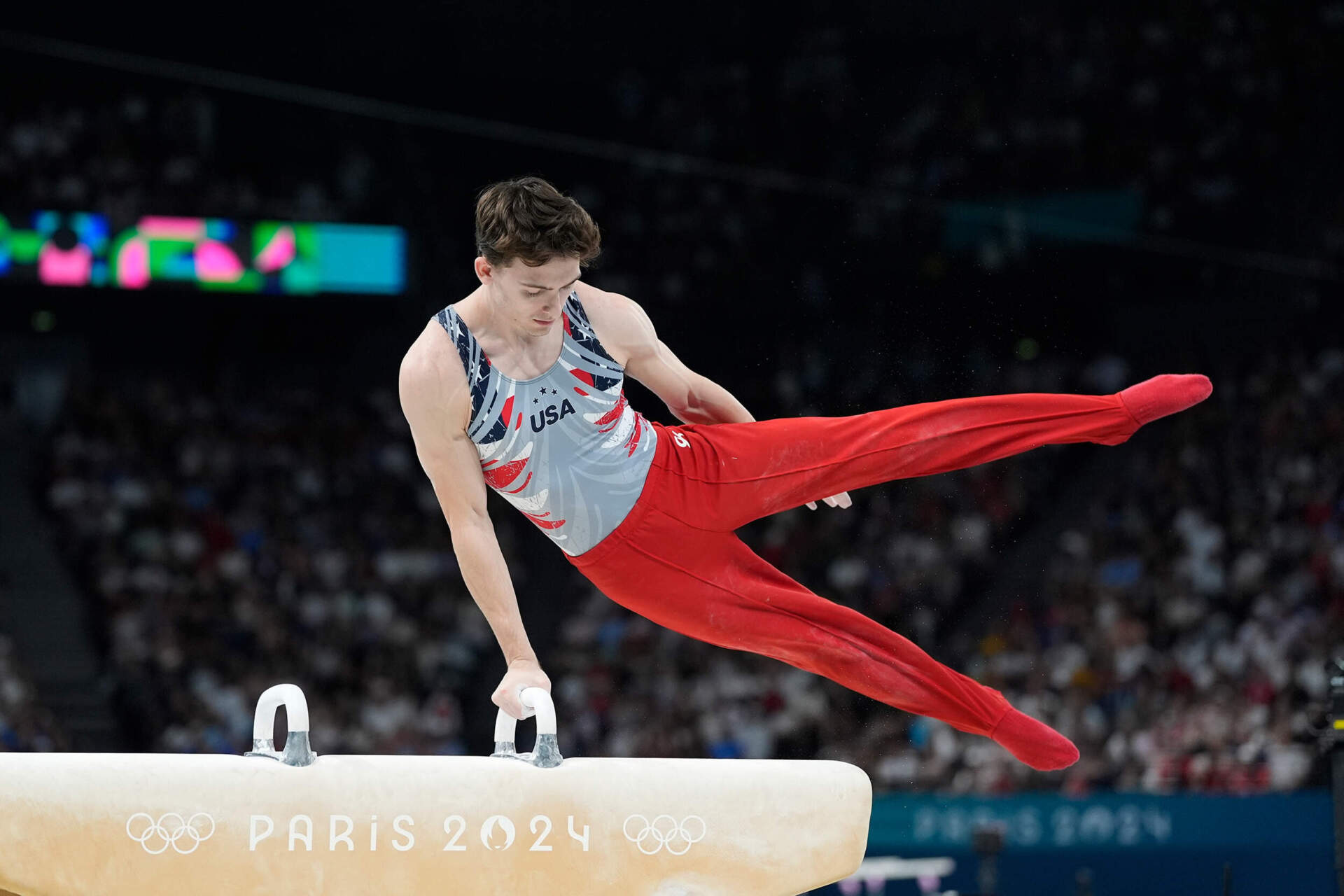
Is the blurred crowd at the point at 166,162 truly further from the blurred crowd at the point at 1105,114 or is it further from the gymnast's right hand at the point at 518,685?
the gymnast's right hand at the point at 518,685

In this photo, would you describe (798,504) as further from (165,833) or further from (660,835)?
(165,833)

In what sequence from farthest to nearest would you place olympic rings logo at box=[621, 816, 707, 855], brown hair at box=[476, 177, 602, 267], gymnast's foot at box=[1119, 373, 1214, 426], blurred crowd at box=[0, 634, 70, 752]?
blurred crowd at box=[0, 634, 70, 752] < gymnast's foot at box=[1119, 373, 1214, 426] < brown hair at box=[476, 177, 602, 267] < olympic rings logo at box=[621, 816, 707, 855]

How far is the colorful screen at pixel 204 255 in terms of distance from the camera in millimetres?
12172

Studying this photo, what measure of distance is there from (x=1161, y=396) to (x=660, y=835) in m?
1.68

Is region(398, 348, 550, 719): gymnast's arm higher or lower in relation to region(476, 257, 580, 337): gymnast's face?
lower

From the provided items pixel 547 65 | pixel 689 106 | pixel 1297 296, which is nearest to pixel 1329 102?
pixel 1297 296

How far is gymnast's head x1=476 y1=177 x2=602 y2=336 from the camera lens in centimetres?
327

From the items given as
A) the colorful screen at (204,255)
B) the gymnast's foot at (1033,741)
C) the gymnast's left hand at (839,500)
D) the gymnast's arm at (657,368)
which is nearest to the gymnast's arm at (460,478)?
the gymnast's arm at (657,368)

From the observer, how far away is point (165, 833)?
2.92m

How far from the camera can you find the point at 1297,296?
12.1 m

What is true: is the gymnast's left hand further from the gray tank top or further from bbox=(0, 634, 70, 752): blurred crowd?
bbox=(0, 634, 70, 752): blurred crowd

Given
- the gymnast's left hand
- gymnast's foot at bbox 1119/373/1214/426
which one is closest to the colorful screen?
the gymnast's left hand

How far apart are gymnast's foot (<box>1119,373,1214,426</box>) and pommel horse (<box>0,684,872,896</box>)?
123 cm

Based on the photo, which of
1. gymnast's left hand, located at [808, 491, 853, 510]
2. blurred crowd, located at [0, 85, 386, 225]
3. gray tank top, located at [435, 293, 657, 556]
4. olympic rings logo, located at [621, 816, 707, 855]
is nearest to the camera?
olympic rings logo, located at [621, 816, 707, 855]
